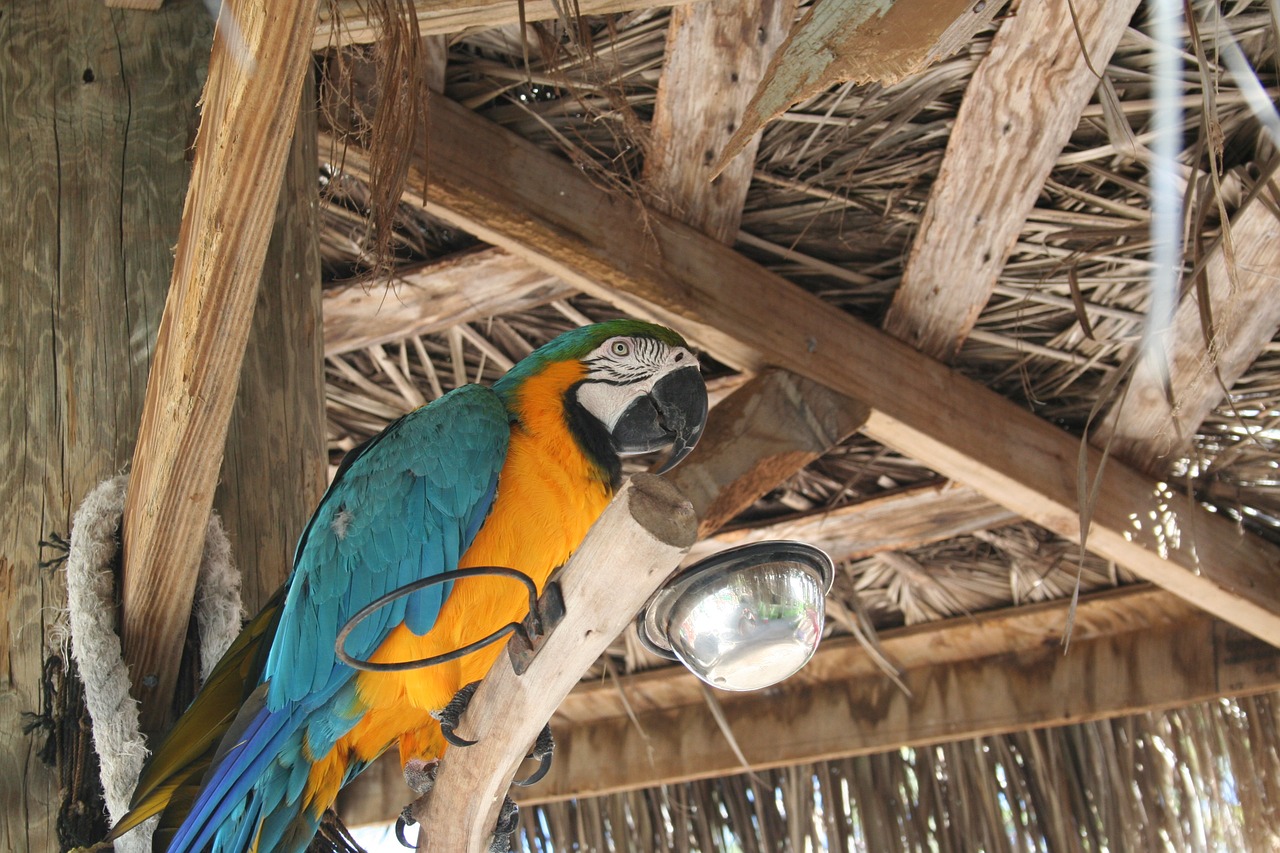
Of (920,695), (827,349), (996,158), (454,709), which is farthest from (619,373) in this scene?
(920,695)

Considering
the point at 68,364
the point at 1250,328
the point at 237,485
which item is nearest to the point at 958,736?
the point at 1250,328

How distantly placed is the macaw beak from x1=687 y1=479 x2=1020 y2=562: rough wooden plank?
127 centimetres

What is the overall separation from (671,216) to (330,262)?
81cm

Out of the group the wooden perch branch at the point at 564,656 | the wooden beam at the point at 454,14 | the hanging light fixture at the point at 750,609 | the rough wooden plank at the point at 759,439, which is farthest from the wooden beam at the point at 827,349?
the wooden perch branch at the point at 564,656

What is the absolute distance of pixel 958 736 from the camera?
3609 millimetres

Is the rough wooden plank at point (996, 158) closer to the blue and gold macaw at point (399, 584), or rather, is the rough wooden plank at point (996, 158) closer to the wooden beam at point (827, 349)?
the wooden beam at point (827, 349)

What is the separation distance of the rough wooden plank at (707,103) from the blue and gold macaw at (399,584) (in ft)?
1.83

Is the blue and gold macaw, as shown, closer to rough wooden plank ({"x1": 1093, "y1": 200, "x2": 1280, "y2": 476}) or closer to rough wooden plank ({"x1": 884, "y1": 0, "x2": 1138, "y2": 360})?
rough wooden plank ({"x1": 884, "y1": 0, "x2": 1138, "y2": 360})

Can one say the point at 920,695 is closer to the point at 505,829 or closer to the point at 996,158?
the point at 996,158

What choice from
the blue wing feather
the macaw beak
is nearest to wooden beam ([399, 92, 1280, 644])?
the macaw beak

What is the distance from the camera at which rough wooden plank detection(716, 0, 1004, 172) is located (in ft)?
3.34

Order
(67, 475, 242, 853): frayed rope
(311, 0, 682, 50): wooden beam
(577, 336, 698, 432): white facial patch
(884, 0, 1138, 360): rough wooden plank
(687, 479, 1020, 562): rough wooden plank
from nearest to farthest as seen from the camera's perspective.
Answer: (67, 475, 242, 853): frayed rope
(311, 0, 682, 50): wooden beam
(577, 336, 698, 432): white facial patch
(884, 0, 1138, 360): rough wooden plank
(687, 479, 1020, 562): rough wooden plank

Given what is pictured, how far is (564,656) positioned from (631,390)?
732 millimetres

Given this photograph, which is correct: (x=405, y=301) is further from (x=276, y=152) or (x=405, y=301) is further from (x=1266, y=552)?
(x=1266, y=552)
